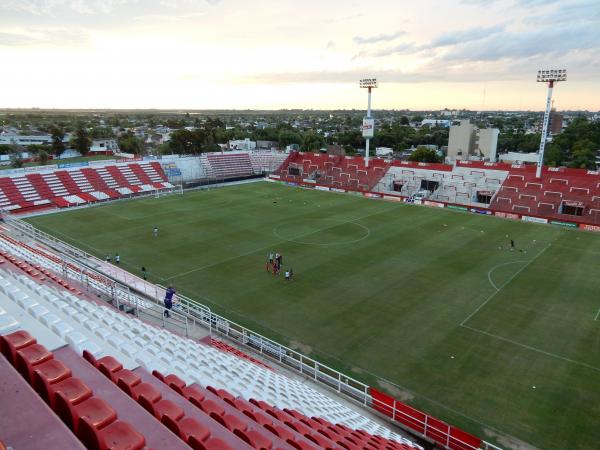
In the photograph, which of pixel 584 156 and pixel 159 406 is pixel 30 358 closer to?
pixel 159 406

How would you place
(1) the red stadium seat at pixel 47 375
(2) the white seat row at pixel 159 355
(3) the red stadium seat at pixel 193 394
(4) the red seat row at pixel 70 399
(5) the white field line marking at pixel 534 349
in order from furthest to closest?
(5) the white field line marking at pixel 534 349, (2) the white seat row at pixel 159 355, (3) the red stadium seat at pixel 193 394, (1) the red stadium seat at pixel 47 375, (4) the red seat row at pixel 70 399

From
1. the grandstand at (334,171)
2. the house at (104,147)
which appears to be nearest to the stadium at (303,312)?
the grandstand at (334,171)

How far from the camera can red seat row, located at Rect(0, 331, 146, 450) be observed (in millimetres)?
4629

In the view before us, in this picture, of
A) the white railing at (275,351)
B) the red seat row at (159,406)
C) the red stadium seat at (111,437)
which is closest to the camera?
the red stadium seat at (111,437)

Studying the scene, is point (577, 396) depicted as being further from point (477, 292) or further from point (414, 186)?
point (414, 186)

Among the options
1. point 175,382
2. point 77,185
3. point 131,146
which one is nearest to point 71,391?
point 175,382

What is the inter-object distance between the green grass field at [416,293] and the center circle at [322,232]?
0.64 feet

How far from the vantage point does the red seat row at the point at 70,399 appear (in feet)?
15.2

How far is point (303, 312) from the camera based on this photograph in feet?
79.8

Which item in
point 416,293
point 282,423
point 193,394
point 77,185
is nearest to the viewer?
point 193,394

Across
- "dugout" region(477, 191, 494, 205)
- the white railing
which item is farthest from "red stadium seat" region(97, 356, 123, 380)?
"dugout" region(477, 191, 494, 205)

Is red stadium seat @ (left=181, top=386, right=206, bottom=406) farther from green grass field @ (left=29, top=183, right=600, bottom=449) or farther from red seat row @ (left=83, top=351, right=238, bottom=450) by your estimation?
green grass field @ (left=29, top=183, right=600, bottom=449)

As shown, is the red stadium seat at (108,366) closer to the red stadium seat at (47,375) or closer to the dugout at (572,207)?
the red stadium seat at (47,375)

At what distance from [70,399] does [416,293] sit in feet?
79.5
